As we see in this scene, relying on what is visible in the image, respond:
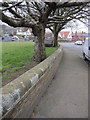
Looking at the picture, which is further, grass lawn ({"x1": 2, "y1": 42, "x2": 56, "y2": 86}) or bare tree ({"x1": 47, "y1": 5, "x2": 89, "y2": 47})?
bare tree ({"x1": 47, "y1": 5, "x2": 89, "y2": 47})

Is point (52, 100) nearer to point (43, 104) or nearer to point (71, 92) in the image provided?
point (43, 104)

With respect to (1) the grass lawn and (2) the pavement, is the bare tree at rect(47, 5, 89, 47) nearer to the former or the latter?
(1) the grass lawn

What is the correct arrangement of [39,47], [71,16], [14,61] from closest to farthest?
[14,61], [39,47], [71,16]

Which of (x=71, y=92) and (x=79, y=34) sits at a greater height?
(x=79, y=34)

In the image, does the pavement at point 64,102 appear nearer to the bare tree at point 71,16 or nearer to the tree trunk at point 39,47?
the tree trunk at point 39,47

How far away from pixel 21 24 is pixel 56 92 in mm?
3853

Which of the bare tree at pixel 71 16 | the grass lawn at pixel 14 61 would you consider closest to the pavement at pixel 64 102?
the grass lawn at pixel 14 61

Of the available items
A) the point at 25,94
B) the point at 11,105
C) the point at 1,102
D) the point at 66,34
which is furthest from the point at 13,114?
the point at 66,34

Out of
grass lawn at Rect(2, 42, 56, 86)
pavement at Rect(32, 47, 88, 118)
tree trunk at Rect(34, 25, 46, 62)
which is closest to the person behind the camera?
pavement at Rect(32, 47, 88, 118)

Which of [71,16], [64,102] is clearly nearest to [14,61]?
[64,102]

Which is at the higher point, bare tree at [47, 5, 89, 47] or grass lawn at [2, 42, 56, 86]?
bare tree at [47, 5, 89, 47]

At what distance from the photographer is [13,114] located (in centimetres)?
188

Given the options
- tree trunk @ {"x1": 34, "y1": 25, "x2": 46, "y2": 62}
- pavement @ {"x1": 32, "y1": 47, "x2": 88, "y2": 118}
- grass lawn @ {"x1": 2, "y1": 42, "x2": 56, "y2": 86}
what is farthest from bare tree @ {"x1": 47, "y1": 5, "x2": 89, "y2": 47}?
pavement @ {"x1": 32, "y1": 47, "x2": 88, "y2": 118}

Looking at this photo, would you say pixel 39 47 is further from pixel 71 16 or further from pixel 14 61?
pixel 71 16
